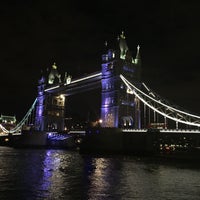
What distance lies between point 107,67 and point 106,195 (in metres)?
45.0

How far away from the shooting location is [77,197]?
17.0 meters

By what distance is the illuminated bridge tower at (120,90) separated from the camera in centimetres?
5766

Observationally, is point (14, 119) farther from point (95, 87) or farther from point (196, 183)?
point (196, 183)

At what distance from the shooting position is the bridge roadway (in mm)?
66375

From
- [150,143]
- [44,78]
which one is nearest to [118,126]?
[150,143]

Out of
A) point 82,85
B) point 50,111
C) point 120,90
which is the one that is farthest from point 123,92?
point 50,111

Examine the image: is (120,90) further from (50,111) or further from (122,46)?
(50,111)

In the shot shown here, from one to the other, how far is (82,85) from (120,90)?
48.2 feet

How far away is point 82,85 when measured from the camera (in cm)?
7094

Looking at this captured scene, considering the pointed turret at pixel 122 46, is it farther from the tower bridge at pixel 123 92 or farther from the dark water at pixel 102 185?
the dark water at pixel 102 185

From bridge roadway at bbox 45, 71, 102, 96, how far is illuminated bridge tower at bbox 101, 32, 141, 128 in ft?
14.1

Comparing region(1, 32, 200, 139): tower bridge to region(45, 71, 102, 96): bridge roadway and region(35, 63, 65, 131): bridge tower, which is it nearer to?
region(45, 71, 102, 96): bridge roadway

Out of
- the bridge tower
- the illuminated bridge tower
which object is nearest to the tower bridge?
the illuminated bridge tower

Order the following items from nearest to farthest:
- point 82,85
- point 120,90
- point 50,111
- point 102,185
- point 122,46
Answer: point 102,185 < point 120,90 < point 122,46 < point 82,85 < point 50,111
